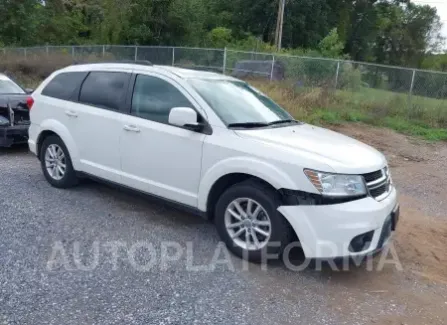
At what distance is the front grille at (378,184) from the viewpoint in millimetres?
3980

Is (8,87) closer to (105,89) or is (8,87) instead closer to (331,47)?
(105,89)

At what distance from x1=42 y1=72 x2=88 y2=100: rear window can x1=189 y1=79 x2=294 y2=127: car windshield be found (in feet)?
5.86

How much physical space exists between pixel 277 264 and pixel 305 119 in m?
8.54

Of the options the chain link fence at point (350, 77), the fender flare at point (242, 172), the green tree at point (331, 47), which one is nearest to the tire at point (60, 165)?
the fender flare at point (242, 172)

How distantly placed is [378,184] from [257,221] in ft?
3.74

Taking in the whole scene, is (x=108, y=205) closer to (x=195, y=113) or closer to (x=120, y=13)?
(x=195, y=113)

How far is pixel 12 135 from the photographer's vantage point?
7770 millimetres

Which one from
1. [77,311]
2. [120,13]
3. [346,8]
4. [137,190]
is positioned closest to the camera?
[77,311]

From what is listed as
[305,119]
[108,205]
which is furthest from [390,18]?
[108,205]

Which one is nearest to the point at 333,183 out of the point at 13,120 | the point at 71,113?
the point at 71,113

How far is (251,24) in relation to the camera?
130 feet

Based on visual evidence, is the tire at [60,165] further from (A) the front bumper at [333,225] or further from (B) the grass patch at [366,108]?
(B) the grass patch at [366,108]

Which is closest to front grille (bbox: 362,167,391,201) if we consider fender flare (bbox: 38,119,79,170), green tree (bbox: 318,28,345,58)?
fender flare (bbox: 38,119,79,170)

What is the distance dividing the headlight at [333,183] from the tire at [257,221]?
383 mm
